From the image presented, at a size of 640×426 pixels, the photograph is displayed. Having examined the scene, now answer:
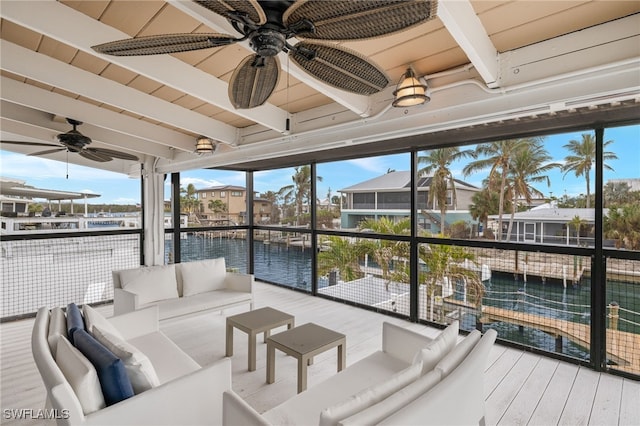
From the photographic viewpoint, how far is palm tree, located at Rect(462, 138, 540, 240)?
3.34 meters

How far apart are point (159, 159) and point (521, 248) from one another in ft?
16.5

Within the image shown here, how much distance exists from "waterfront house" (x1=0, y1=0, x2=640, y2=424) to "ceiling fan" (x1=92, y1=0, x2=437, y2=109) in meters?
0.03

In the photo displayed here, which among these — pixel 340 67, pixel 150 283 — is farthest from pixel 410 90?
pixel 150 283

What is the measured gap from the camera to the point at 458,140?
11.8 ft

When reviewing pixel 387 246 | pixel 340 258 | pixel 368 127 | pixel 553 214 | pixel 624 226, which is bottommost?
pixel 340 258

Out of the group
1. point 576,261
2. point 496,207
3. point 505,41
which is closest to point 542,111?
point 505,41

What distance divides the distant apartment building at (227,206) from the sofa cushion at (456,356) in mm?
4703

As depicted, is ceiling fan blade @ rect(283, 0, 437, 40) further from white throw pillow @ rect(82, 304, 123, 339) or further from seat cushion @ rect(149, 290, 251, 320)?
seat cushion @ rect(149, 290, 251, 320)

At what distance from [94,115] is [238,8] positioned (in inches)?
118

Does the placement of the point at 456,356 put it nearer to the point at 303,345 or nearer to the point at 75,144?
the point at 303,345

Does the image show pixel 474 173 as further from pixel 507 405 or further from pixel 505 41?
pixel 507 405

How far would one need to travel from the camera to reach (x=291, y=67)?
82.7 inches

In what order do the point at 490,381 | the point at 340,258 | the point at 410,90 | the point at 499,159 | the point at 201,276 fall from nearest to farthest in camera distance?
the point at 410,90
the point at 490,381
the point at 499,159
the point at 201,276
the point at 340,258

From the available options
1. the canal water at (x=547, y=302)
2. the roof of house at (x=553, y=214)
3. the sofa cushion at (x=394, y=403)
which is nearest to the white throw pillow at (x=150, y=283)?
the sofa cushion at (x=394, y=403)
